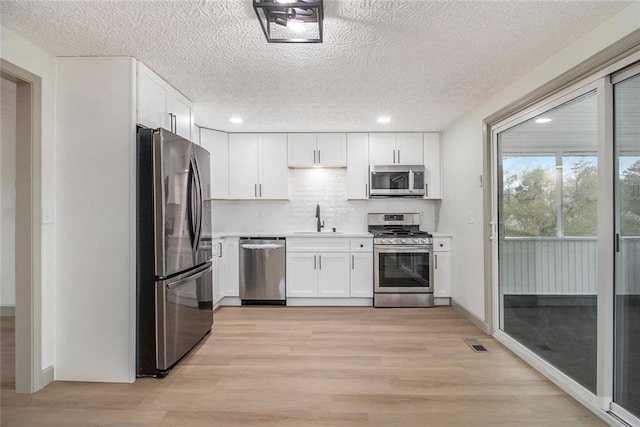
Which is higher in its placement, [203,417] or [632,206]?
[632,206]

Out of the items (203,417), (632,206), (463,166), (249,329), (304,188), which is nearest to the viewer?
(632,206)

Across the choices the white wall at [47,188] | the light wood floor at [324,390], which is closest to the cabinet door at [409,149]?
the light wood floor at [324,390]

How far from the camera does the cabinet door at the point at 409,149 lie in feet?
14.4

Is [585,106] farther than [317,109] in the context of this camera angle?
No

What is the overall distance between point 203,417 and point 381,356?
1454 millimetres

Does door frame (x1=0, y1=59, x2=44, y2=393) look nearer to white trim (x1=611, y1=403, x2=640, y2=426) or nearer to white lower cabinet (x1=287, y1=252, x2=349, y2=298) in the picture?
white lower cabinet (x1=287, y1=252, x2=349, y2=298)

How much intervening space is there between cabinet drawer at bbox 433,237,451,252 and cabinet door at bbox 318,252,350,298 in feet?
3.76

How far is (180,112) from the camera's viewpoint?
2.92 metres

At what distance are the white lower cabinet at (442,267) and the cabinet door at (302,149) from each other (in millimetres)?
1998

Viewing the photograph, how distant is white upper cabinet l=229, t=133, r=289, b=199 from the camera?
4387 millimetres

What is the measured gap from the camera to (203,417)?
189cm

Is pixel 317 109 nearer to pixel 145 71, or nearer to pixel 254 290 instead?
pixel 145 71

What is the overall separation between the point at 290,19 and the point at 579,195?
2.16 metres

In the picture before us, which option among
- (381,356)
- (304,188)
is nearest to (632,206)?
(381,356)
